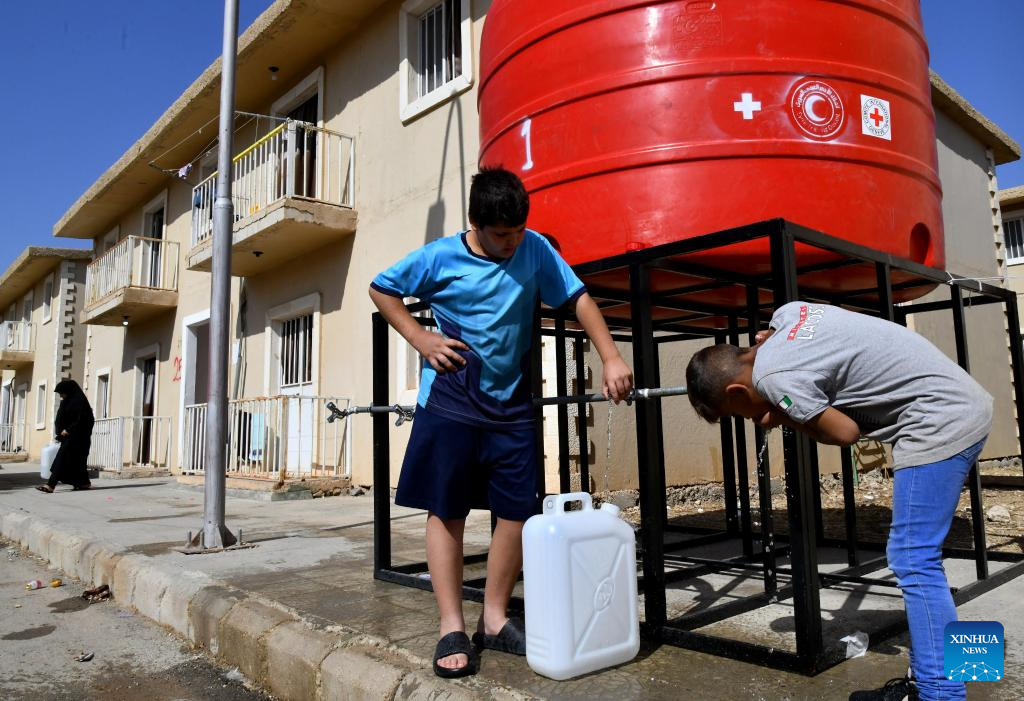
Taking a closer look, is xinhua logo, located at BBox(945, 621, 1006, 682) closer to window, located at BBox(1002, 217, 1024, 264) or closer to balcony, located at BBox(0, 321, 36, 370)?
window, located at BBox(1002, 217, 1024, 264)

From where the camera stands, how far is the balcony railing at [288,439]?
9.21 meters

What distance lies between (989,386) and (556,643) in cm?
1012

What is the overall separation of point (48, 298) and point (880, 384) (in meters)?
26.8

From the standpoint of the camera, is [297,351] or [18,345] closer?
[297,351]

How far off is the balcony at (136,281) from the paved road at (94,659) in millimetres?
10740

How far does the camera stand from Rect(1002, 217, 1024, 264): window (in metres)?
16.2

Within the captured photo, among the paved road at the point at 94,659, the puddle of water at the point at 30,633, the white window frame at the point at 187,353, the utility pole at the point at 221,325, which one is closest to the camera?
the paved road at the point at 94,659

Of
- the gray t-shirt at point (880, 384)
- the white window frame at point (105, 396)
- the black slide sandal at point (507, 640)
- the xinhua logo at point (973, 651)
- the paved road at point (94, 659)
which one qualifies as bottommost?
the paved road at point (94, 659)

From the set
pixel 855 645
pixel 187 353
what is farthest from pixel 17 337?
pixel 855 645

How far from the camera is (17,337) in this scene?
2655cm

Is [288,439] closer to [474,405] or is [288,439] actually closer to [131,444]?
[131,444]

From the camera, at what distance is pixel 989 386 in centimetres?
1003

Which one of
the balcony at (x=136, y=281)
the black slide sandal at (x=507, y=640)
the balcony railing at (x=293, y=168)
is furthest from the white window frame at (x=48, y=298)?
the black slide sandal at (x=507, y=640)

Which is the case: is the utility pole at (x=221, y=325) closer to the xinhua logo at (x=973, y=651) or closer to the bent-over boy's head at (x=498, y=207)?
the bent-over boy's head at (x=498, y=207)
